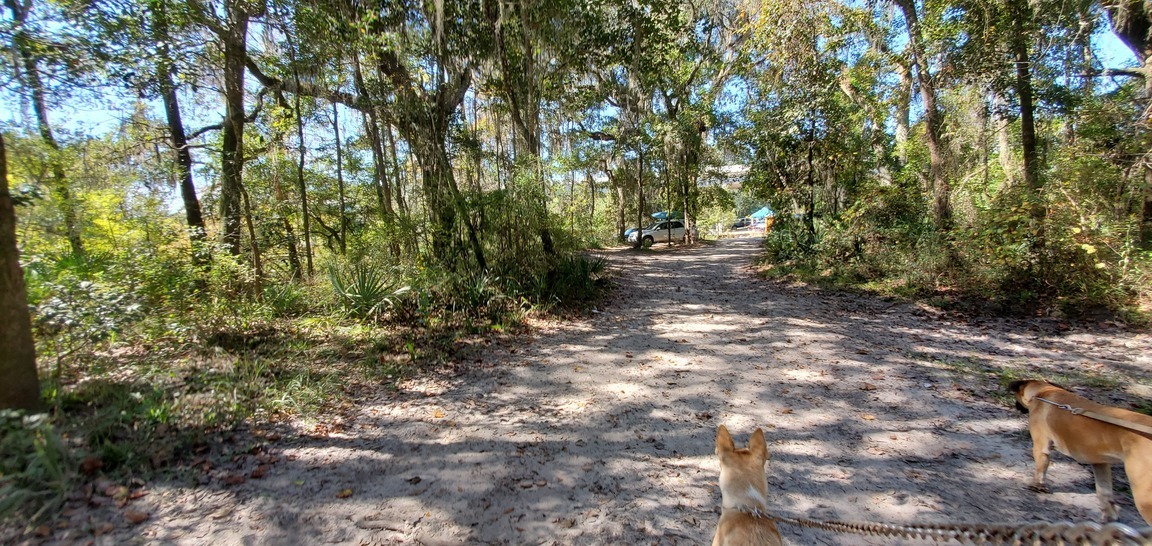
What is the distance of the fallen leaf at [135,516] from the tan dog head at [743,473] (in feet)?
11.2

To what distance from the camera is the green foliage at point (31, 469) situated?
2635 millimetres

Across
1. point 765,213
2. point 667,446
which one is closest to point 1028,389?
point 667,446

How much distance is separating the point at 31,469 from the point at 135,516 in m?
0.74

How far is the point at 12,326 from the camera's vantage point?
11.2ft

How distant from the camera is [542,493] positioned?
3.17 m

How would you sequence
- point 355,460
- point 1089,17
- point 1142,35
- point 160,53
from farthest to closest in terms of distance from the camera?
point 1142,35
point 1089,17
point 160,53
point 355,460

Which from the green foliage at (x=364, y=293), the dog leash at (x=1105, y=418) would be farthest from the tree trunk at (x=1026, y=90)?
the green foliage at (x=364, y=293)

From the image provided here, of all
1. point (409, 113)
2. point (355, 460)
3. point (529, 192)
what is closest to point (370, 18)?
point (409, 113)

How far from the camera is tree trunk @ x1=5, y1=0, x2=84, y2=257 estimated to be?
476 centimetres

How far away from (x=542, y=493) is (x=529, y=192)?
650cm

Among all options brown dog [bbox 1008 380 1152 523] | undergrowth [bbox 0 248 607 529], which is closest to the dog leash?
brown dog [bbox 1008 380 1152 523]

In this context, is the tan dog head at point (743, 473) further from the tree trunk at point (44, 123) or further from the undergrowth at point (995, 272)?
the undergrowth at point (995, 272)

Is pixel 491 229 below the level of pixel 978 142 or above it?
below

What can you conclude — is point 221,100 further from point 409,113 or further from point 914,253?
point 914,253
